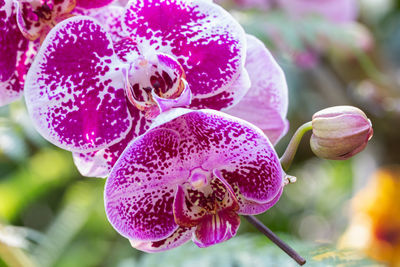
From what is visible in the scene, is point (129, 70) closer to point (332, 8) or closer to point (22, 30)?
point (22, 30)

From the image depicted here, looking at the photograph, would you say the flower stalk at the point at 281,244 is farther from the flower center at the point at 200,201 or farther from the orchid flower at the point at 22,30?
the orchid flower at the point at 22,30

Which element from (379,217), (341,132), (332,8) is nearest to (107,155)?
(341,132)

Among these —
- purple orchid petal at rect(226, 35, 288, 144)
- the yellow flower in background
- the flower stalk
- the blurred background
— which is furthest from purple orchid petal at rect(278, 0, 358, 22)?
the flower stalk

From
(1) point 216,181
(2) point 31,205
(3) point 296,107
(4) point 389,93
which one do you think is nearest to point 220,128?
(1) point 216,181

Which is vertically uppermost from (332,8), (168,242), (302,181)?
(168,242)

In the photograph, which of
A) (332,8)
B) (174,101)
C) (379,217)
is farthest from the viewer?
(379,217)

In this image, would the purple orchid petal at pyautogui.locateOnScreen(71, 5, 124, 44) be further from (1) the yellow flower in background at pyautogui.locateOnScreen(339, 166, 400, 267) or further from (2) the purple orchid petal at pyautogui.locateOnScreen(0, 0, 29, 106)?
(1) the yellow flower in background at pyautogui.locateOnScreen(339, 166, 400, 267)

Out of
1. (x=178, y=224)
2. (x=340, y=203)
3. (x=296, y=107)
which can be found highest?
(x=178, y=224)

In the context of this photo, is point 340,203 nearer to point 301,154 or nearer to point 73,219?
point 301,154
